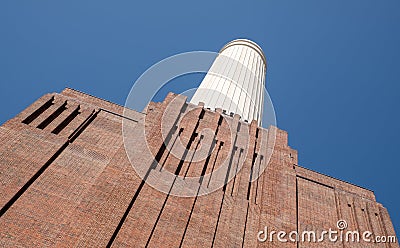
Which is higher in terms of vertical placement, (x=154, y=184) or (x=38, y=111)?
(x=38, y=111)

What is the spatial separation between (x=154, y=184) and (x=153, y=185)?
0.07m

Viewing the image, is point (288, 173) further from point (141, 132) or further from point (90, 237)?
point (90, 237)

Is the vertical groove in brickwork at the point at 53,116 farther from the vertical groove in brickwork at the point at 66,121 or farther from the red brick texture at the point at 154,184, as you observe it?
the vertical groove in brickwork at the point at 66,121

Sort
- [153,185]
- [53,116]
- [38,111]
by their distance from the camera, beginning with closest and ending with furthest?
1. [153,185]
2. [38,111]
3. [53,116]

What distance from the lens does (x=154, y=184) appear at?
54.8 feet

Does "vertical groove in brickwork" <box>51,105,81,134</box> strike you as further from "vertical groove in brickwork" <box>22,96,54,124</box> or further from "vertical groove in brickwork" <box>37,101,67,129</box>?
"vertical groove in brickwork" <box>22,96,54,124</box>

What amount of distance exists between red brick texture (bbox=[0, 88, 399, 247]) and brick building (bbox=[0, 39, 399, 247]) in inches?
2.1

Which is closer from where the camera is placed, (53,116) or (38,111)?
(38,111)

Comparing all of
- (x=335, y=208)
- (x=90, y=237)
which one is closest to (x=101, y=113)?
(x=90, y=237)

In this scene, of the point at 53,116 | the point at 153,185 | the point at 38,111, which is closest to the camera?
the point at 153,185

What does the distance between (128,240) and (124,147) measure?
5598mm

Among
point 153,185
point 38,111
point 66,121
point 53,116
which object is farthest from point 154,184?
point 38,111

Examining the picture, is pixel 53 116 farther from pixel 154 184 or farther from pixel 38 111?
pixel 154 184

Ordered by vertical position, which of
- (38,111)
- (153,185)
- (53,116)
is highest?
(53,116)
